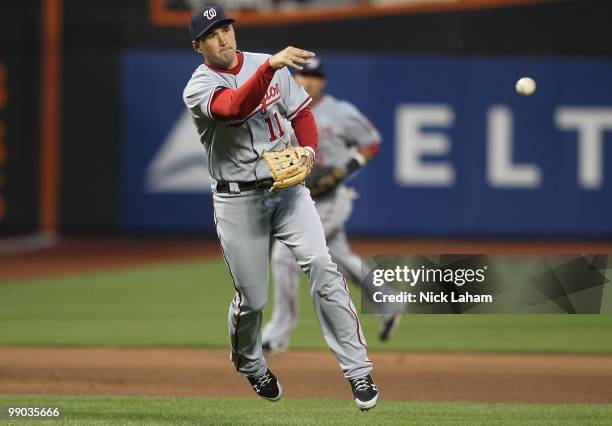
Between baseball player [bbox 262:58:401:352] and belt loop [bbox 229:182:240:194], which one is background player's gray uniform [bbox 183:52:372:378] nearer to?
belt loop [bbox 229:182:240:194]

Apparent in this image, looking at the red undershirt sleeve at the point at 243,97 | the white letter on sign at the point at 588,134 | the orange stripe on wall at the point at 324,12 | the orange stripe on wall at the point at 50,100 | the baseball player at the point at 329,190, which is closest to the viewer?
the red undershirt sleeve at the point at 243,97

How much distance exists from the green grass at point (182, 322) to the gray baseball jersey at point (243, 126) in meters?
3.27

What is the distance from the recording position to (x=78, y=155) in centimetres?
1614

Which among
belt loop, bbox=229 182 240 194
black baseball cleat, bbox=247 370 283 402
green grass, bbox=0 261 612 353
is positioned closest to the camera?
belt loop, bbox=229 182 240 194

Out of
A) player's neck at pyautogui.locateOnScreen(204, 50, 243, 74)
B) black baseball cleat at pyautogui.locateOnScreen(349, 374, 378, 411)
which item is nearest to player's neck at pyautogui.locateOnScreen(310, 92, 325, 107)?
player's neck at pyautogui.locateOnScreen(204, 50, 243, 74)

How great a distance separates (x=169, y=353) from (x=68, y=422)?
274 centimetres

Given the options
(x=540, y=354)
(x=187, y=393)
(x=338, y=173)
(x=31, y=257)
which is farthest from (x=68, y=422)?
(x=31, y=257)

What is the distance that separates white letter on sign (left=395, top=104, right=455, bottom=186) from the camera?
15719mm

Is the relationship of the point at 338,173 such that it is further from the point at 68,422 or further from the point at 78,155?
the point at 78,155

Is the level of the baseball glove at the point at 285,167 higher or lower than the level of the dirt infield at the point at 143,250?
higher

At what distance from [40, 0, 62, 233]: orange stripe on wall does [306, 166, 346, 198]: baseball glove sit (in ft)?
28.5

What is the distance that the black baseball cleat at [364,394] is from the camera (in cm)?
530

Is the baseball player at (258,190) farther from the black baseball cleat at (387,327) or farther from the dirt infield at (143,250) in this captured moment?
the dirt infield at (143,250)

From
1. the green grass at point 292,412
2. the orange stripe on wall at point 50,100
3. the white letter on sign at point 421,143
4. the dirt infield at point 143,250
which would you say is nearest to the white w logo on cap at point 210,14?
the green grass at point 292,412
